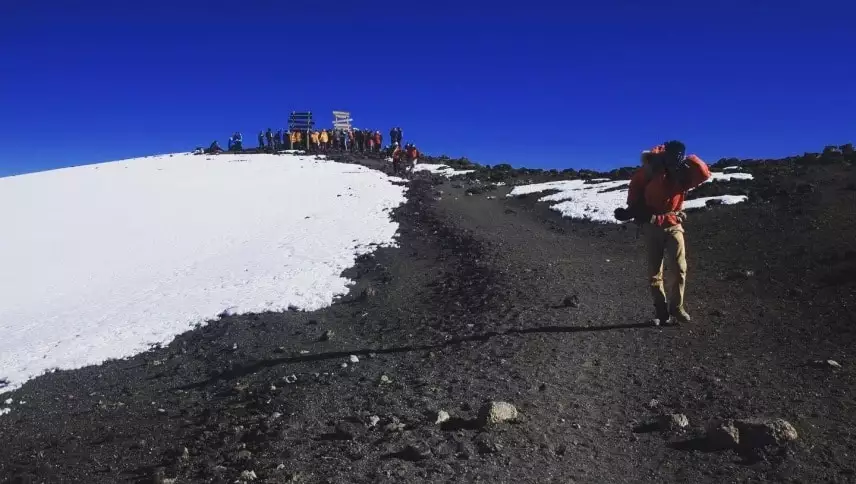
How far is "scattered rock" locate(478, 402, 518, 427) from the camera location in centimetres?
487

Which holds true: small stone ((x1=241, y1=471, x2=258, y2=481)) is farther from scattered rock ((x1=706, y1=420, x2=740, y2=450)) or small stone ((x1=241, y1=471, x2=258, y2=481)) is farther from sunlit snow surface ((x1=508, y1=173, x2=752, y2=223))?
sunlit snow surface ((x1=508, y1=173, x2=752, y2=223))

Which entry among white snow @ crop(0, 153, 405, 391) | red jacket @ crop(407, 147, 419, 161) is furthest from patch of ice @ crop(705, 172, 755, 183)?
red jacket @ crop(407, 147, 419, 161)

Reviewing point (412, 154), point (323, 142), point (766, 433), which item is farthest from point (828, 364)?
point (323, 142)

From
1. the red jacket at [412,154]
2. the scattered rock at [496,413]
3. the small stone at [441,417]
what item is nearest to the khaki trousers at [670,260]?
the scattered rock at [496,413]

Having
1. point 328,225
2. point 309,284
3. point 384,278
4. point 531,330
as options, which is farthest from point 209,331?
point 328,225

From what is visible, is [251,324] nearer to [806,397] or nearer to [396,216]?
[806,397]

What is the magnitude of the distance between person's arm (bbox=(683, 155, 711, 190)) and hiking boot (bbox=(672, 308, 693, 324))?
1683 millimetres

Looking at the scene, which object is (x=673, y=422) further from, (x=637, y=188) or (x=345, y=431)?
(x=637, y=188)

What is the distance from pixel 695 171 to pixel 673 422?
135 inches

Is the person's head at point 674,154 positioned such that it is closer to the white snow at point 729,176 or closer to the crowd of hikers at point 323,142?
the white snow at point 729,176

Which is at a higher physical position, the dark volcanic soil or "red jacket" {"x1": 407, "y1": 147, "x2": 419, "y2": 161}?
"red jacket" {"x1": 407, "y1": 147, "x2": 419, "y2": 161}

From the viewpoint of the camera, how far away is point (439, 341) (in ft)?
25.4

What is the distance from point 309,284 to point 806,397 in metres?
9.42

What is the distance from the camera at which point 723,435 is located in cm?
438
